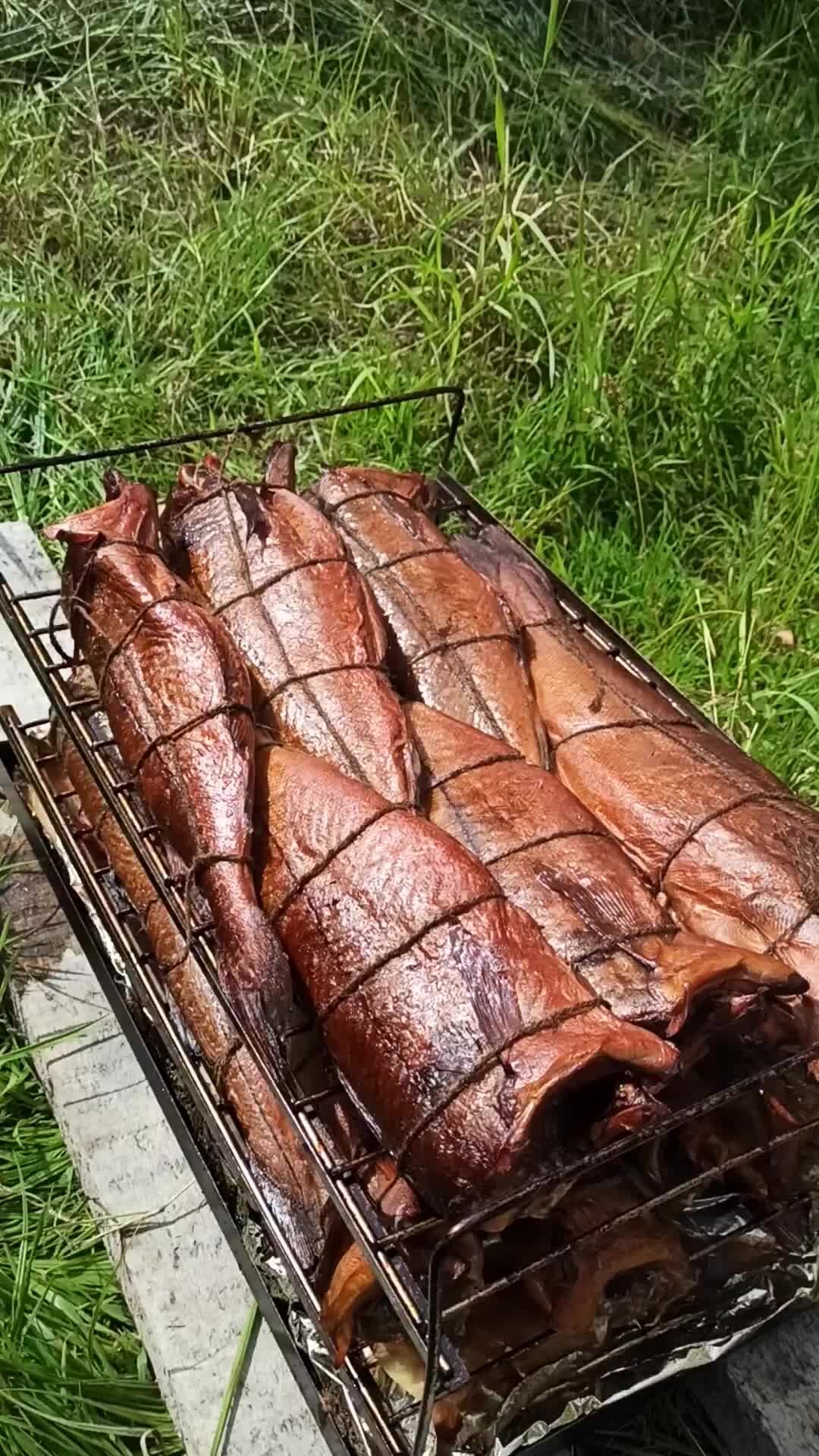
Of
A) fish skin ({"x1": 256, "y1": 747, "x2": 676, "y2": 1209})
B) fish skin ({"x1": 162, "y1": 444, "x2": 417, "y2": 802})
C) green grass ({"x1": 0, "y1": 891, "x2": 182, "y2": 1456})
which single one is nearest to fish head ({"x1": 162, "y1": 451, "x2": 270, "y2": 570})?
fish skin ({"x1": 162, "y1": 444, "x2": 417, "y2": 802})

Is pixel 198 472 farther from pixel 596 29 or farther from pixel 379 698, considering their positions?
pixel 596 29

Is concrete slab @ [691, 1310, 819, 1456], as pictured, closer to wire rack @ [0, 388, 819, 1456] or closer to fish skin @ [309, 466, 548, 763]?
wire rack @ [0, 388, 819, 1456]

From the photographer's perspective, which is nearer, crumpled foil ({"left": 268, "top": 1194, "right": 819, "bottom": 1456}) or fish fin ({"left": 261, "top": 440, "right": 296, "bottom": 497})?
crumpled foil ({"left": 268, "top": 1194, "right": 819, "bottom": 1456})

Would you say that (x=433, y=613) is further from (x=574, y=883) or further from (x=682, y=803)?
(x=574, y=883)

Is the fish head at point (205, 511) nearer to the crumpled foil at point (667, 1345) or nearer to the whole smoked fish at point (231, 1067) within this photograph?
the whole smoked fish at point (231, 1067)

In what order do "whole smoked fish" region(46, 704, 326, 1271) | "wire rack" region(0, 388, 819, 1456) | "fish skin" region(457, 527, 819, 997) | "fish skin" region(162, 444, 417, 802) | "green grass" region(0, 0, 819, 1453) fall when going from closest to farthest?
Result: "wire rack" region(0, 388, 819, 1456)
"whole smoked fish" region(46, 704, 326, 1271)
"fish skin" region(457, 527, 819, 997)
"fish skin" region(162, 444, 417, 802)
"green grass" region(0, 0, 819, 1453)

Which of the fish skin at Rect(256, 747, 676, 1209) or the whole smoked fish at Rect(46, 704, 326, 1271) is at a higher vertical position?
the fish skin at Rect(256, 747, 676, 1209)

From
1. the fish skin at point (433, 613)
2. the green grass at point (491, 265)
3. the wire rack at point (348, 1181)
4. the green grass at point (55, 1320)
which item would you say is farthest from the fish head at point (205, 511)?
the green grass at point (491, 265)
